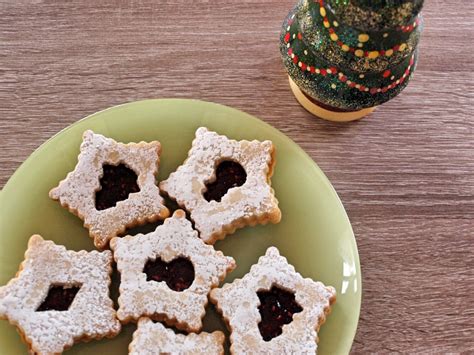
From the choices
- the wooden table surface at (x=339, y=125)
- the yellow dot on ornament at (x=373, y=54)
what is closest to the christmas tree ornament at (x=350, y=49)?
the yellow dot on ornament at (x=373, y=54)

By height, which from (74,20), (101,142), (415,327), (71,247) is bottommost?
(415,327)

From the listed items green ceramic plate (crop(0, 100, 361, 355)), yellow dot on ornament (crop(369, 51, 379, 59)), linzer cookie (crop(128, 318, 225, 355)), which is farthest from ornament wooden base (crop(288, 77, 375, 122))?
linzer cookie (crop(128, 318, 225, 355))

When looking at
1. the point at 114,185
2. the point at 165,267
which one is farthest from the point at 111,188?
the point at 165,267

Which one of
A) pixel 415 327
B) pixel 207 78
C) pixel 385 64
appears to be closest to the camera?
pixel 385 64

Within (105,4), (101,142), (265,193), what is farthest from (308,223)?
(105,4)

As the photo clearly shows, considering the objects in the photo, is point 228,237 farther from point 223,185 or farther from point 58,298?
point 58,298

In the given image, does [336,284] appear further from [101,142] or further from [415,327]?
[101,142]

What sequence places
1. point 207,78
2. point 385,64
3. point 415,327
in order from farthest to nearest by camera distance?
point 207,78
point 415,327
point 385,64

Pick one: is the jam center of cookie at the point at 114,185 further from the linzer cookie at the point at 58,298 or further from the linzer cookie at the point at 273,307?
the linzer cookie at the point at 273,307

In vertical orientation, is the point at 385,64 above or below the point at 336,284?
above
